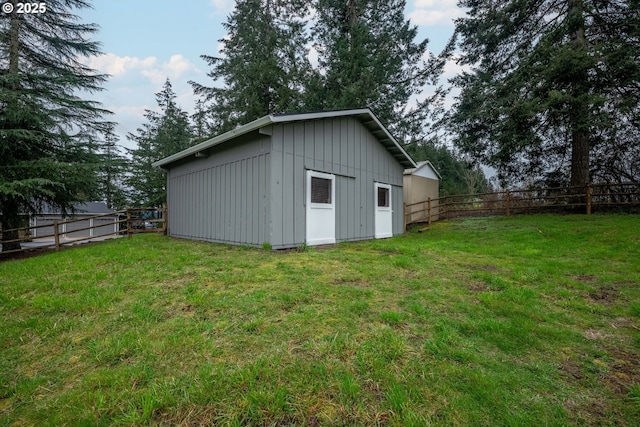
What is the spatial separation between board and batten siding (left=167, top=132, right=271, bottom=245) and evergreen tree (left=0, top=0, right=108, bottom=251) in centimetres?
288

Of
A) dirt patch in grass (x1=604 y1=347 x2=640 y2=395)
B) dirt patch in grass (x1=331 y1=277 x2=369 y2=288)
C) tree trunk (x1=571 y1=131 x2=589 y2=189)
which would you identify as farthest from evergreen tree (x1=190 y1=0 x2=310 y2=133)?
dirt patch in grass (x1=604 y1=347 x2=640 y2=395)

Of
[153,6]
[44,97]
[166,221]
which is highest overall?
[153,6]

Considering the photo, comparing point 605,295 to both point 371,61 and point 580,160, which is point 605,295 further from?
point 371,61

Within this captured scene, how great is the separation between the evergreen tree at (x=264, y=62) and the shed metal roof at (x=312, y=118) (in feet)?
24.6

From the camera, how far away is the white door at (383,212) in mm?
9641

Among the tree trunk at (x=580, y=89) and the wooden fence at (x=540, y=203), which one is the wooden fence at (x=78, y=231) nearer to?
the wooden fence at (x=540, y=203)

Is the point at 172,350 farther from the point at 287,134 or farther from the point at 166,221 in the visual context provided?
the point at 166,221

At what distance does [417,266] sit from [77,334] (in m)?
4.65

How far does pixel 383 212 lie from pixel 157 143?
20503 millimetres

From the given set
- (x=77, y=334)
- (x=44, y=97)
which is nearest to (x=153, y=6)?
(x=44, y=97)

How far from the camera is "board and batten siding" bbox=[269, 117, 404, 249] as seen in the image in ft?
21.1

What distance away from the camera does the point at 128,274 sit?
4535 mm

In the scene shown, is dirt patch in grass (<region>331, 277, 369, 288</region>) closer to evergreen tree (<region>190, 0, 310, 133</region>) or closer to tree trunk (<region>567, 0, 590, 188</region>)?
tree trunk (<region>567, 0, 590, 188</region>)

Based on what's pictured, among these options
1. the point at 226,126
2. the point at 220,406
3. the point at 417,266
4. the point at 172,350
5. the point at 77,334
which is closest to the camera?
the point at 220,406
